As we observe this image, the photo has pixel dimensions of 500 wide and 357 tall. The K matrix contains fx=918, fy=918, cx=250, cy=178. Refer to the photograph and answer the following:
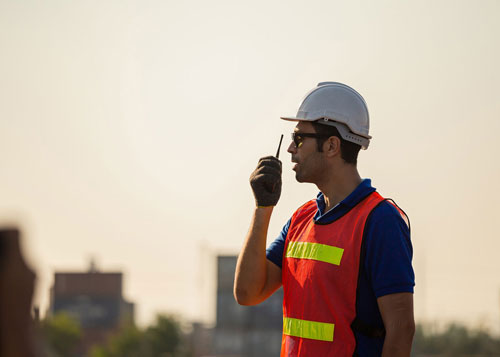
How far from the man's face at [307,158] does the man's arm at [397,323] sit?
85 cm

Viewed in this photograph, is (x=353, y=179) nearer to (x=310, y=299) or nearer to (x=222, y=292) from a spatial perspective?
(x=310, y=299)

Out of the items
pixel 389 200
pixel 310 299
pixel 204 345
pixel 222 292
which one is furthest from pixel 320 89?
pixel 204 345

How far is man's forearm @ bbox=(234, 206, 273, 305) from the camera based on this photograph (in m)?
4.60

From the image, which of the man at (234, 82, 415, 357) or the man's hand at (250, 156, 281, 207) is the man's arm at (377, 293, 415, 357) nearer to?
the man at (234, 82, 415, 357)

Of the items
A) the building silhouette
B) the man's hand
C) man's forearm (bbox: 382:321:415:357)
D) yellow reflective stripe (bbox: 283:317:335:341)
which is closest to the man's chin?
the man's hand

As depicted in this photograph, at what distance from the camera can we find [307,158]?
457 cm

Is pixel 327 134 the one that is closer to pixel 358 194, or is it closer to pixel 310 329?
pixel 358 194

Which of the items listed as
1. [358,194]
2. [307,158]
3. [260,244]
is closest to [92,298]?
[260,244]

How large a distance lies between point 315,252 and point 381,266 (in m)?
0.42

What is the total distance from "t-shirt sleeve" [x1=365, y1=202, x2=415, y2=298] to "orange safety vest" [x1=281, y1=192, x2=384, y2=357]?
0.06 metres

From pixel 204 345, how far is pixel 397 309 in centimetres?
14429

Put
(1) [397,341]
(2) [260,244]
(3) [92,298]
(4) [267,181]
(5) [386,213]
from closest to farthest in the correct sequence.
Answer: (1) [397,341]
(5) [386,213]
(4) [267,181]
(2) [260,244]
(3) [92,298]

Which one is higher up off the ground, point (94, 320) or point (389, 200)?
point (389, 200)

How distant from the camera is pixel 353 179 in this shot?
453cm
